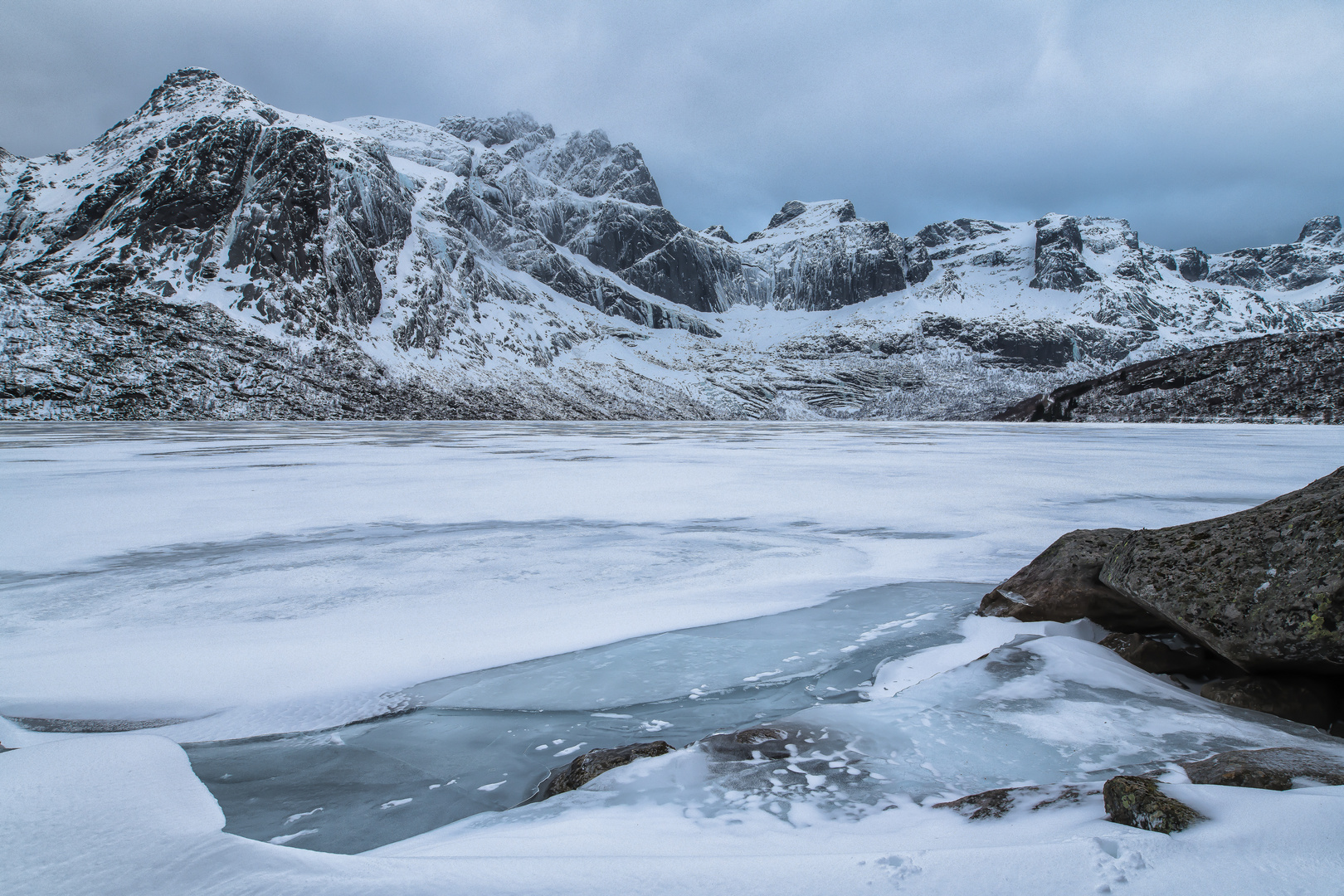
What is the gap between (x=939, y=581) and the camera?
20.8ft

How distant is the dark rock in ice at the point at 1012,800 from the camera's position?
2.29 m

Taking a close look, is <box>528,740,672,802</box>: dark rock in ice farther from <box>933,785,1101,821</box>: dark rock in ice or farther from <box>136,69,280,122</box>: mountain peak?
<box>136,69,280,122</box>: mountain peak

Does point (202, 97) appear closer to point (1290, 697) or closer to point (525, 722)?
point (525, 722)

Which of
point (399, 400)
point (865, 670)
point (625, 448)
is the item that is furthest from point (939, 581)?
point (399, 400)

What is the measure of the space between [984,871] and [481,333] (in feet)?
438

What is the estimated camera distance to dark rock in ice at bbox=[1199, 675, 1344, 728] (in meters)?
3.36

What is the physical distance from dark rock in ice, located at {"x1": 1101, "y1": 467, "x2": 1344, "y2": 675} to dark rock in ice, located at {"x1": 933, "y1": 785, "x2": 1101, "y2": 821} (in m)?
1.89

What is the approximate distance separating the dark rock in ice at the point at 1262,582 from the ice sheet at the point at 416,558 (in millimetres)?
2419

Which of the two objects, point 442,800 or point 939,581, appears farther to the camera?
point 939,581

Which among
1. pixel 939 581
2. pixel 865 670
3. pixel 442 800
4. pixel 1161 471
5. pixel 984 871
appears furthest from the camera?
pixel 1161 471

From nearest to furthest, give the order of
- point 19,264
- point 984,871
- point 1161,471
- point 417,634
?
1. point 984,871
2. point 417,634
3. point 1161,471
4. point 19,264

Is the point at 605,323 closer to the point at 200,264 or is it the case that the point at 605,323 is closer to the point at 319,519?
the point at 200,264

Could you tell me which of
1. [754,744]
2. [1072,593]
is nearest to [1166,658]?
[1072,593]

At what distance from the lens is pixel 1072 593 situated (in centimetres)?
489
